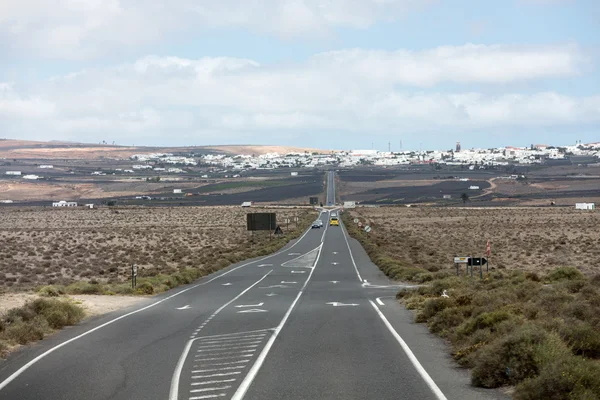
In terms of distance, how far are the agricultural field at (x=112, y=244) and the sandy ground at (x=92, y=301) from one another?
8.76 m

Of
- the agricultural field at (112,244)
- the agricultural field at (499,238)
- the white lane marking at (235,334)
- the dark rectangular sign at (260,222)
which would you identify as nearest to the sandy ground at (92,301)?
the white lane marking at (235,334)

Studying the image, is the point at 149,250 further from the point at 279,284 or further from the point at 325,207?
the point at 325,207

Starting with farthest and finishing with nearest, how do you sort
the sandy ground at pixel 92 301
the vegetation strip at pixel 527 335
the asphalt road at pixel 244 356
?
the sandy ground at pixel 92 301 < the asphalt road at pixel 244 356 < the vegetation strip at pixel 527 335

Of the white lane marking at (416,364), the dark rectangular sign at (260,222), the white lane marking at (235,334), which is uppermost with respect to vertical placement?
the white lane marking at (416,364)

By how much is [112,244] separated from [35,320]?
2127 inches

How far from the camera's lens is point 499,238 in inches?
2884

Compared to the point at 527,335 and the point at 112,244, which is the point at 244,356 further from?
the point at 112,244

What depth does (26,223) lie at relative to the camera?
356 feet

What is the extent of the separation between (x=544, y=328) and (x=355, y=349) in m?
3.54

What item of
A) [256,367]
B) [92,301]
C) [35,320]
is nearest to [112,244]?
[92,301]

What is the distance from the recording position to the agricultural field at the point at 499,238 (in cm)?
5094

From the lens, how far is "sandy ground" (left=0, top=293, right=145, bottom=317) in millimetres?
22969

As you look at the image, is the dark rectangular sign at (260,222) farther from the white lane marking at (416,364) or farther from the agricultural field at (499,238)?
the white lane marking at (416,364)

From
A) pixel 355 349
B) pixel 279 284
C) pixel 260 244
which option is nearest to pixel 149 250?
pixel 260 244
